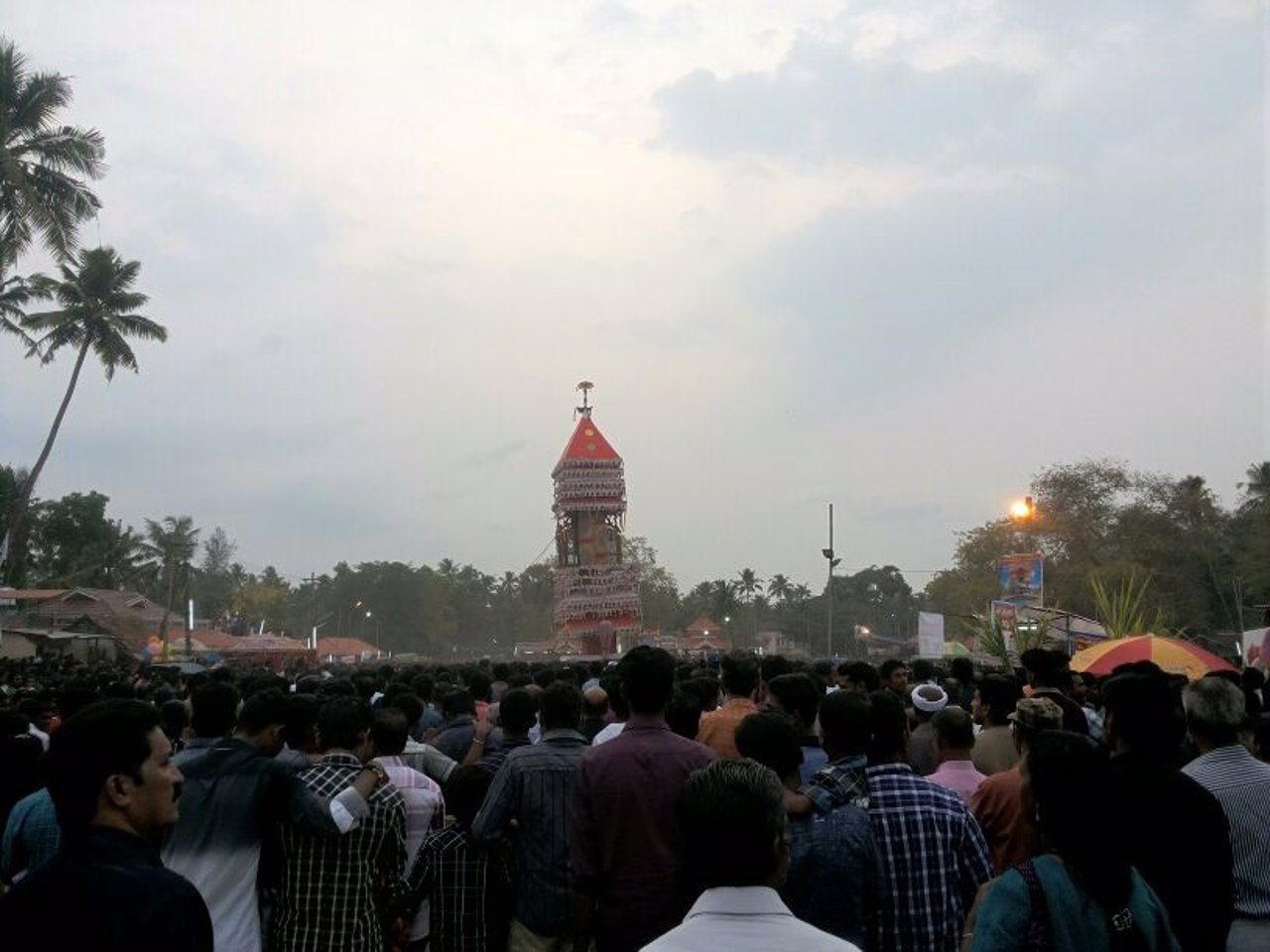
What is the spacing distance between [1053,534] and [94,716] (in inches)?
2097

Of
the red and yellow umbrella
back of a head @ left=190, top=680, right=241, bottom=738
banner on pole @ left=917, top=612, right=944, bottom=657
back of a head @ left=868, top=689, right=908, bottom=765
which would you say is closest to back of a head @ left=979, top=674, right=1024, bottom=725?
back of a head @ left=868, top=689, right=908, bottom=765

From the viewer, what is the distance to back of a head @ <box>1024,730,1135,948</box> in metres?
3.10

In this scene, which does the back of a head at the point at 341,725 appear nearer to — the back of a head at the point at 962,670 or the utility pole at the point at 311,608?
the back of a head at the point at 962,670

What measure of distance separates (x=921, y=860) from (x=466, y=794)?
2375mm

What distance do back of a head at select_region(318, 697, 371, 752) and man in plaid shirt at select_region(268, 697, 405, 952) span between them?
148 mm

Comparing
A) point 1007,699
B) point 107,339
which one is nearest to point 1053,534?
point 107,339

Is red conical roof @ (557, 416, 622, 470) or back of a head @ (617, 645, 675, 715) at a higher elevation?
red conical roof @ (557, 416, 622, 470)

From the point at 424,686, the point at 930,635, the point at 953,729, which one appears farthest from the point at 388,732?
the point at 930,635

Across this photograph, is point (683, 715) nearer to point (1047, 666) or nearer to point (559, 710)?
point (559, 710)

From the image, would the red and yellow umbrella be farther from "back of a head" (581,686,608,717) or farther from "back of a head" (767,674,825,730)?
"back of a head" (767,674,825,730)

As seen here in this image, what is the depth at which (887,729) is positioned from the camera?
15.8 ft

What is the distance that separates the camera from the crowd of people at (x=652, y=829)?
8.93 ft

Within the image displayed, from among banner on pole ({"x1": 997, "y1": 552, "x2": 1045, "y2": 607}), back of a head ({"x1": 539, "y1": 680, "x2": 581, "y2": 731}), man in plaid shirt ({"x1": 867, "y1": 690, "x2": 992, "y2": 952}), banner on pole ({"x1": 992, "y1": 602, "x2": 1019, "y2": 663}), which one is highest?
banner on pole ({"x1": 997, "y1": 552, "x2": 1045, "y2": 607})

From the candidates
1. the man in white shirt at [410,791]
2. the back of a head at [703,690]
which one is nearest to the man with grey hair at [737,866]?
the man in white shirt at [410,791]
